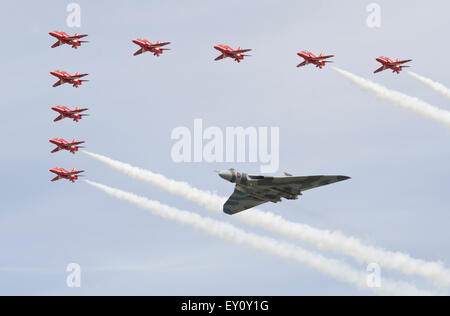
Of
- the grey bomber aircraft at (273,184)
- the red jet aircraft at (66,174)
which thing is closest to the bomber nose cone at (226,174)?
the grey bomber aircraft at (273,184)

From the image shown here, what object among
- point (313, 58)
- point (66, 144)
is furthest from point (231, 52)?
point (66, 144)

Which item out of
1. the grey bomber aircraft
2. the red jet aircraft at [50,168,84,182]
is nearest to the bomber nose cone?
the grey bomber aircraft

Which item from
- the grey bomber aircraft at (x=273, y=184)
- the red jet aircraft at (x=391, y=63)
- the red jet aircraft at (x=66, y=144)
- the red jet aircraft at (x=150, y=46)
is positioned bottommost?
the grey bomber aircraft at (x=273, y=184)

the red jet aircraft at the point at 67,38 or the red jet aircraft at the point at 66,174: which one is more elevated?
the red jet aircraft at the point at 67,38

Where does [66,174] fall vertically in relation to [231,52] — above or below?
below

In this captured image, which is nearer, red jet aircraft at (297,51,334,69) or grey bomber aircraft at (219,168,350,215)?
grey bomber aircraft at (219,168,350,215)

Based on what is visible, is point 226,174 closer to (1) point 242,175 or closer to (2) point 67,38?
(1) point 242,175

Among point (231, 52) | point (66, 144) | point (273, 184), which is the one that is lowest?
point (273, 184)

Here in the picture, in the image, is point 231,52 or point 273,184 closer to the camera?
point 273,184

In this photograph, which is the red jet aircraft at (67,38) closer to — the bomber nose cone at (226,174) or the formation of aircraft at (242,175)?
the formation of aircraft at (242,175)

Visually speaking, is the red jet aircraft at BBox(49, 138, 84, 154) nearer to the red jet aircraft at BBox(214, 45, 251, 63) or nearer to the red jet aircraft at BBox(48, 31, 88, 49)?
the red jet aircraft at BBox(48, 31, 88, 49)

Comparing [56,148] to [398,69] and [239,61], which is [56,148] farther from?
[398,69]
